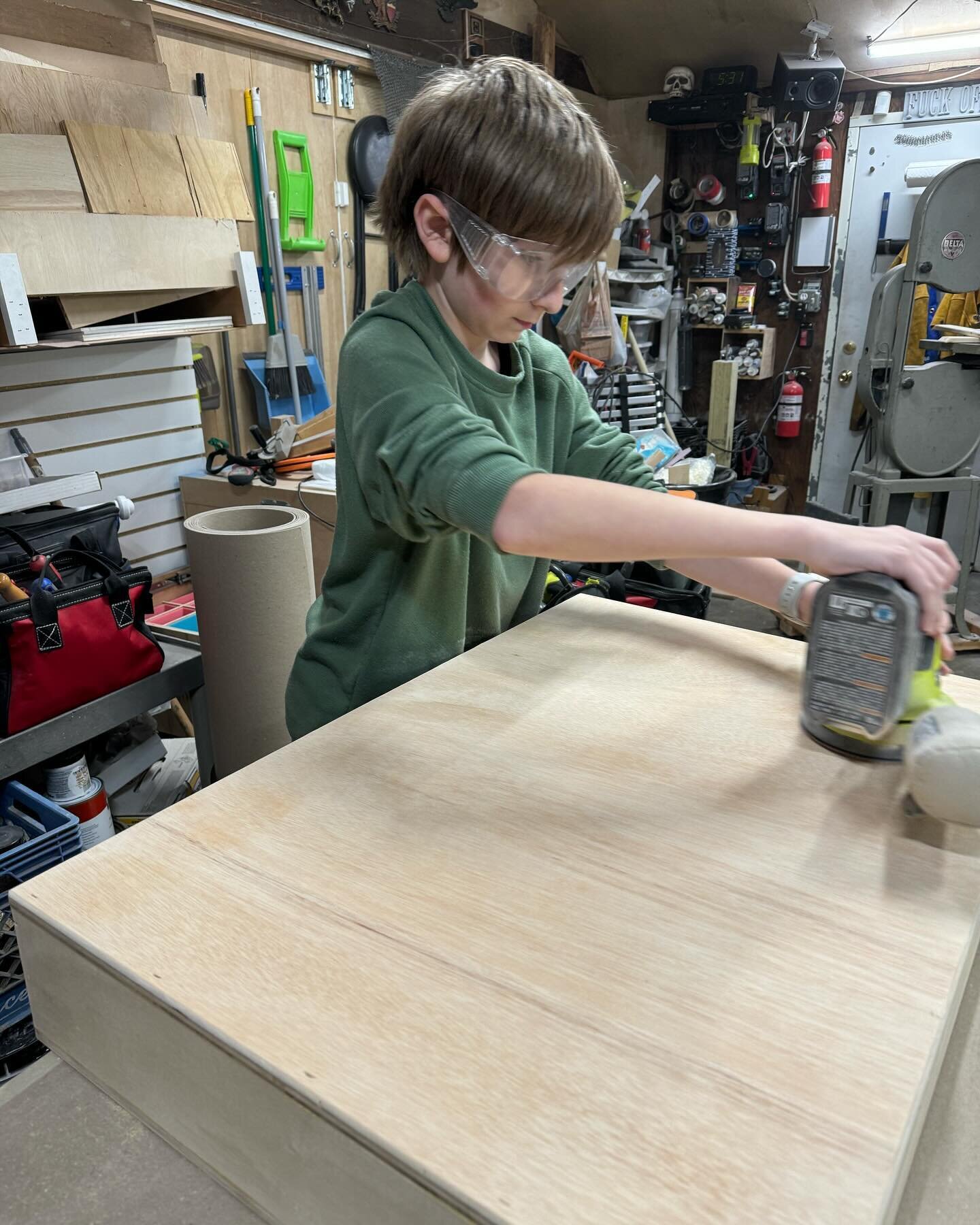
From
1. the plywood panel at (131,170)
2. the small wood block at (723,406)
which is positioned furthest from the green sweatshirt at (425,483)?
the small wood block at (723,406)

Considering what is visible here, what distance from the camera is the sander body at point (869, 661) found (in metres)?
0.73

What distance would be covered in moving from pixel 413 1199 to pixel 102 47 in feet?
8.34

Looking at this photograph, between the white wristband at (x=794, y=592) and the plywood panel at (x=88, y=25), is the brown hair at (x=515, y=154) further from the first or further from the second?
the plywood panel at (x=88, y=25)

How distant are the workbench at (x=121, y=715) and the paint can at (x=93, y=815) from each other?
0.44 ft

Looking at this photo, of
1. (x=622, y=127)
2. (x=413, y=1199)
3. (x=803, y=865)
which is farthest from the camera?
(x=622, y=127)

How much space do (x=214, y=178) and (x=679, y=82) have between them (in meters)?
3.67

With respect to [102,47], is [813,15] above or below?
above

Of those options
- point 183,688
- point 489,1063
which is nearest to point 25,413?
point 183,688

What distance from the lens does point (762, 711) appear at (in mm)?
980

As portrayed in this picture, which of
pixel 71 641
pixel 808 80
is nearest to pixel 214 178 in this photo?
pixel 71 641

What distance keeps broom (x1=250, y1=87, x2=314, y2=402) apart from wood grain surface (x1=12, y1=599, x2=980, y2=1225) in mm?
2594

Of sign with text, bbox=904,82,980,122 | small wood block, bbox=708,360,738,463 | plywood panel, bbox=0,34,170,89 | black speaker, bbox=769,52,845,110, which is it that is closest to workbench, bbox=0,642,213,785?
plywood panel, bbox=0,34,170,89

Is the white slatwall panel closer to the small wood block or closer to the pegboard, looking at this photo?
the small wood block

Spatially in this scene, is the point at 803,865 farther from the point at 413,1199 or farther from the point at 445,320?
the point at 445,320
